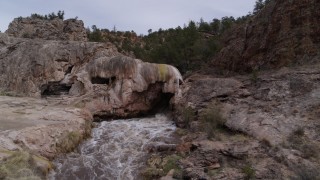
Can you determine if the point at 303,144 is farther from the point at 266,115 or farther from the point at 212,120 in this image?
the point at 212,120

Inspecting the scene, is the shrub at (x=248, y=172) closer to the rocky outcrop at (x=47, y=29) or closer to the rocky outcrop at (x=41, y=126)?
the rocky outcrop at (x=41, y=126)

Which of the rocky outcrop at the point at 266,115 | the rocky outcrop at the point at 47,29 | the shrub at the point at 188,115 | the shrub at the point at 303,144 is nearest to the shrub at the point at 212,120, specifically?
the rocky outcrop at the point at 266,115

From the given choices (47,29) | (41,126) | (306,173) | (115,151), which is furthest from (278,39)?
(47,29)

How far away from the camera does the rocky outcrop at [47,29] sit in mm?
32406

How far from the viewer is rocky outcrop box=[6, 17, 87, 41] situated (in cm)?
3241

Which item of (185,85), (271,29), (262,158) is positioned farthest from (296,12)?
(262,158)

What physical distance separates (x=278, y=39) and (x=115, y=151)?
12.5 metres

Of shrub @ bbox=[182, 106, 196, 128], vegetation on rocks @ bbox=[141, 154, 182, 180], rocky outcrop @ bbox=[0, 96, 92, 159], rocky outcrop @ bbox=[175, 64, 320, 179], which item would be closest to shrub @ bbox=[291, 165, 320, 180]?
rocky outcrop @ bbox=[175, 64, 320, 179]

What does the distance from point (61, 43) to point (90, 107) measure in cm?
640

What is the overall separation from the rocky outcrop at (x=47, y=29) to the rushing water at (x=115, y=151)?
14.1 metres

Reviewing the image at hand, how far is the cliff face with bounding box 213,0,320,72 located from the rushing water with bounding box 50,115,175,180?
721 centimetres

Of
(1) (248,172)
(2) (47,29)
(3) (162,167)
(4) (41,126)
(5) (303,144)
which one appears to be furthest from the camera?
(2) (47,29)

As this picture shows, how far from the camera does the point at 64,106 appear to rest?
21.2 metres

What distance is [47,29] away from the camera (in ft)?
109
